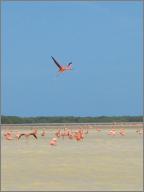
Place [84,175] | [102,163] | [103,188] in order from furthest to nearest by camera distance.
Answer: [102,163] < [84,175] < [103,188]

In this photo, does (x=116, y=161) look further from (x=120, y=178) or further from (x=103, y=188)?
(x=103, y=188)

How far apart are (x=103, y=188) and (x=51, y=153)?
34.1 ft

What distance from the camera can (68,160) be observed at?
21.9 meters

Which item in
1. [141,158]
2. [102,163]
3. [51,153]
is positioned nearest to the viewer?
[102,163]

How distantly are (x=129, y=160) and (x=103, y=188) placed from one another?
6.64 metres

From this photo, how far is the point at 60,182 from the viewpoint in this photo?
52.6 ft

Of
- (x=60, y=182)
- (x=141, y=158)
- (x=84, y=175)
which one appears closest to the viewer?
(x=60, y=182)

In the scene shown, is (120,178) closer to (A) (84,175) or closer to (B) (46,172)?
(A) (84,175)

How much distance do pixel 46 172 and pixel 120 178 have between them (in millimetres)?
2228

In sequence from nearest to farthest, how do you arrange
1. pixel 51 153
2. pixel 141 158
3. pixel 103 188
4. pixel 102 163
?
pixel 103 188 → pixel 102 163 → pixel 141 158 → pixel 51 153

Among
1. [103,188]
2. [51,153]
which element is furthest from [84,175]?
[51,153]

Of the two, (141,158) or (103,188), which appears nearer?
(103,188)

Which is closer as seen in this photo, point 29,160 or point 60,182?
point 60,182

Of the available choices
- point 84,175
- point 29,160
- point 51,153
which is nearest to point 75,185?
point 84,175
